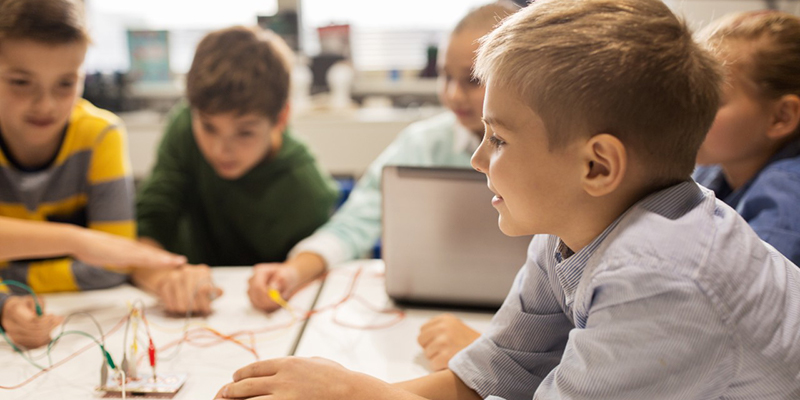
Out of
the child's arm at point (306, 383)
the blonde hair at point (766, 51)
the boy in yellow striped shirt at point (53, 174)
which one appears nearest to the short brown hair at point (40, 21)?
the boy in yellow striped shirt at point (53, 174)

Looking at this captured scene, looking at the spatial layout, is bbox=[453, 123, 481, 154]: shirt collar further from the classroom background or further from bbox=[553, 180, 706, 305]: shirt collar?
the classroom background

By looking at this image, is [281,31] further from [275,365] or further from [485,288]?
[275,365]

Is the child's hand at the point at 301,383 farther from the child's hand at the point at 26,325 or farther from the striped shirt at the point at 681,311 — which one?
the child's hand at the point at 26,325

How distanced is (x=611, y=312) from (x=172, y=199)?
1.27 metres

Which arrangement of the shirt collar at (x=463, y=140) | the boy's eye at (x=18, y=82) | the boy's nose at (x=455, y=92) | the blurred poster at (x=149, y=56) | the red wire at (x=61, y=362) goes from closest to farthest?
the red wire at (x=61, y=362) < the boy's eye at (x=18, y=82) < the boy's nose at (x=455, y=92) < the shirt collar at (x=463, y=140) < the blurred poster at (x=149, y=56)

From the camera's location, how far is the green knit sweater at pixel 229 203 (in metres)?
1.51

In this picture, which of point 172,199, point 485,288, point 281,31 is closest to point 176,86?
point 281,31

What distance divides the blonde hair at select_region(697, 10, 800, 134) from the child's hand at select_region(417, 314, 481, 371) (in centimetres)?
60

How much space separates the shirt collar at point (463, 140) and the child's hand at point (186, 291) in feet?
2.46

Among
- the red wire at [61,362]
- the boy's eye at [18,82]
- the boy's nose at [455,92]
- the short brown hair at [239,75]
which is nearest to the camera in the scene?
the red wire at [61,362]

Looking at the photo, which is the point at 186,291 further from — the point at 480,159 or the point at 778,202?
the point at 778,202

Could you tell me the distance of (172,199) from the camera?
1537mm

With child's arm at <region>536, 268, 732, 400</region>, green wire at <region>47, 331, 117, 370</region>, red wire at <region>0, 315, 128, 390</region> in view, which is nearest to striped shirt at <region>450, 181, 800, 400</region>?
child's arm at <region>536, 268, 732, 400</region>

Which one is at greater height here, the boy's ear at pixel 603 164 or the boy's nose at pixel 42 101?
the boy's nose at pixel 42 101
